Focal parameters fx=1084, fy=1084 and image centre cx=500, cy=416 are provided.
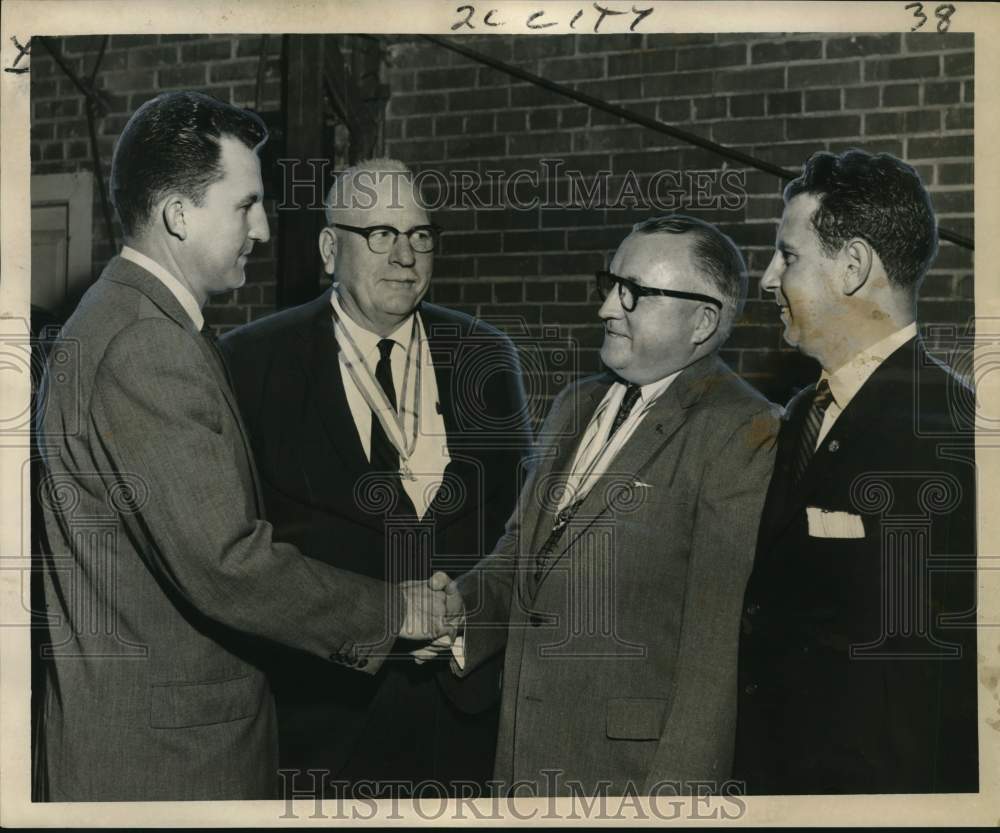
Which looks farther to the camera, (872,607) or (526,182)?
(526,182)

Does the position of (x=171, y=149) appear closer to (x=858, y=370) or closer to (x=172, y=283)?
(x=172, y=283)

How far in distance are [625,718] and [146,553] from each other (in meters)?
1.48

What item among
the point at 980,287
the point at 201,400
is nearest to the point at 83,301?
the point at 201,400

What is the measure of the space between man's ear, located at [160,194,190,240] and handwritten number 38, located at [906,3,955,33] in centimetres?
233

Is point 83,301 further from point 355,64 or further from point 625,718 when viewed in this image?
point 625,718

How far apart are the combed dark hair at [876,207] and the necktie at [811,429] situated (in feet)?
1.32

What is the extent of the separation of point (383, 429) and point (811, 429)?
51.0 inches

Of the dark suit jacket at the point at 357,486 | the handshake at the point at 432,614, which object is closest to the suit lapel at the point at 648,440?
the dark suit jacket at the point at 357,486

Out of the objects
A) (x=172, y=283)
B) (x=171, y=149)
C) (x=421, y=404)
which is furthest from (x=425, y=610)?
(x=171, y=149)

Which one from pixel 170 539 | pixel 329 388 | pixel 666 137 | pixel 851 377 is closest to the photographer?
pixel 170 539

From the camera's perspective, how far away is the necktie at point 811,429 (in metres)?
3.21

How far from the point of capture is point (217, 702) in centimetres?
317

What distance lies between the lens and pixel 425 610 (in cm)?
331

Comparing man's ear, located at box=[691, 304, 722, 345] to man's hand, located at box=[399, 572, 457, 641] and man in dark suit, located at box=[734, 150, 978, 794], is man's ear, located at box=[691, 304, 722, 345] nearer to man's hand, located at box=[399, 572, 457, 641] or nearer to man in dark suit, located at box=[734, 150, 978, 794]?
man in dark suit, located at box=[734, 150, 978, 794]
